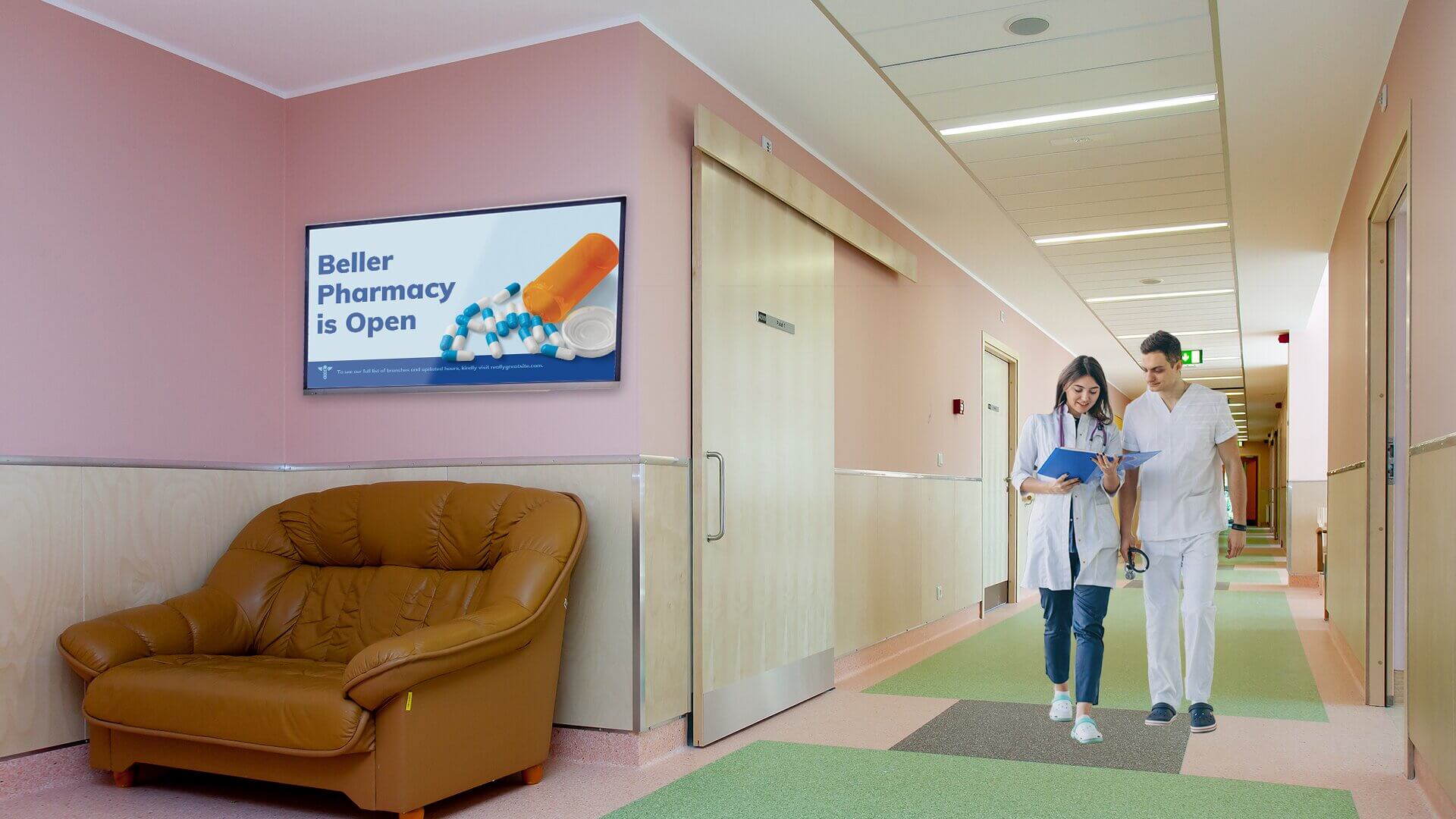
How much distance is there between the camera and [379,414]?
4.56 meters

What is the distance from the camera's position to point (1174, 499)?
2.88 meters

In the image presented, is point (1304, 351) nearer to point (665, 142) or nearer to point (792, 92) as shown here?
point (792, 92)


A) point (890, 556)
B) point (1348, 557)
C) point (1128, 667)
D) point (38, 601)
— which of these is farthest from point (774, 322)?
point (1348, 557)

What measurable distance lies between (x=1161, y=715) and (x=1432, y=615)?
0.85 meters

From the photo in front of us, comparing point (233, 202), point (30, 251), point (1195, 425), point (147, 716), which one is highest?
point (233, 202)

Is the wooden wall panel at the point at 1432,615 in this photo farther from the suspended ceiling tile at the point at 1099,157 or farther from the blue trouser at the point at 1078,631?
the suspended ceiling tile at the point at 1099,157

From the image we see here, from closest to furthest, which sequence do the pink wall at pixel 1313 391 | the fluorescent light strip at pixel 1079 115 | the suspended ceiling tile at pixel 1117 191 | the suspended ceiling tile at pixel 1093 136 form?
the fluorescent light strip at pixel 1079 115
the suspended ceiling tile at pixel 1093 136
the suspended ceiling tile at pixel 1117 191
the pink wall at pixel 1313 391

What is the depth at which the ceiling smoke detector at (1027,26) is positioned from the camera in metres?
3.69

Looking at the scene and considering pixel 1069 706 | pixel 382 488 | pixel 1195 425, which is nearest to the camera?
pixel 1195 425

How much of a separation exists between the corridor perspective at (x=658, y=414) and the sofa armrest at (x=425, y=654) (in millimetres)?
16

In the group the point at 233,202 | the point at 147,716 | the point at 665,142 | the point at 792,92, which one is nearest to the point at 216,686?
the point at 147,716

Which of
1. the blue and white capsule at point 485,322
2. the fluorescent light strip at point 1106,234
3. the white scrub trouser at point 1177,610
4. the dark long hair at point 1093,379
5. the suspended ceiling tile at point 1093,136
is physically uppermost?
the suspended ceiling tile at point 1093,136

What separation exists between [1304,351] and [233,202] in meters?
7.87

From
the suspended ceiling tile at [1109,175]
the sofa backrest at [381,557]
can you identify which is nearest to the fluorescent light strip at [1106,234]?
the suspended ceiling tile at [1109,175]
